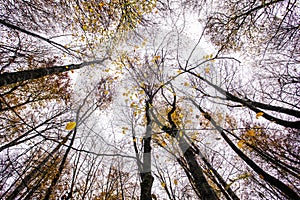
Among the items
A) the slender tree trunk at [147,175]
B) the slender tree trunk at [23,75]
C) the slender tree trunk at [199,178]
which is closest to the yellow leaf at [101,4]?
the slender tree trunk at [23,75]

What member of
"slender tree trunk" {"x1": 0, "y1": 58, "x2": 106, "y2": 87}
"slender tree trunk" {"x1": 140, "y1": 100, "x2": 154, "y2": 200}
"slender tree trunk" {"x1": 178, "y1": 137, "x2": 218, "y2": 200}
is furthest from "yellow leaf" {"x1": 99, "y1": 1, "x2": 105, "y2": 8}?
"slender tree trunk" {"x1": 178, "y1": 137, "x2": 218, "y2": 200}

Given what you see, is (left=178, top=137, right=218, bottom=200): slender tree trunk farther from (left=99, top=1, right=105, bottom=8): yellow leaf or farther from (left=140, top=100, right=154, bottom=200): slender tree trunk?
(left=99, top=1, right=105, bottom=8): yellow leaf

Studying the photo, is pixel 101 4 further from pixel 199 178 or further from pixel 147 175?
pixel 199 178

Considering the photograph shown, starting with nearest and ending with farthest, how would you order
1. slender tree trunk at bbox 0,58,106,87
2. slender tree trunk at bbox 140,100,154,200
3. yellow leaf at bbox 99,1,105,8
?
slender tree trunk at bbox 0,58,106,87 < slender tree trunk at bbox 140,100,154,200 < yellow leaf at bbox 99,1,105,8

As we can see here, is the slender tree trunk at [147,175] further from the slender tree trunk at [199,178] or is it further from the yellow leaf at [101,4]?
the yellow leaf at [101,4]

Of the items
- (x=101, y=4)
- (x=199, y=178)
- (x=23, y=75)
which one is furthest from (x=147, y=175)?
(x=101, y=4)

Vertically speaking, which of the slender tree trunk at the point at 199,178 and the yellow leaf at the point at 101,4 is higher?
the yellow leaf at the point at 101,4

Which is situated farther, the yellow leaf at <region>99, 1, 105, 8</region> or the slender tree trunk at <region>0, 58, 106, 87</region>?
the yellow leaf at <region>99, 1, 105, 8</region>

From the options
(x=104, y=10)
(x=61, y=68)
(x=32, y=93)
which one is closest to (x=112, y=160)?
(x=61, y=68)

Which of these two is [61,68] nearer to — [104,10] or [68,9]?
[68,9]

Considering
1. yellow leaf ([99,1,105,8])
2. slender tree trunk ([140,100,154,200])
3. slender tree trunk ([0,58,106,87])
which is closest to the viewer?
slender tree trunk ([0,58,106,87])

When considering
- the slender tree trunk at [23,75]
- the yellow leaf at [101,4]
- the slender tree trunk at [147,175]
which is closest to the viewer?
the slender tree trunk at [23,75]

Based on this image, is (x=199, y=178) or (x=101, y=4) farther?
(x=101, y=4)

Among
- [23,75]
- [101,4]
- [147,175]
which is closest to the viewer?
[23,75]
